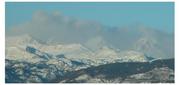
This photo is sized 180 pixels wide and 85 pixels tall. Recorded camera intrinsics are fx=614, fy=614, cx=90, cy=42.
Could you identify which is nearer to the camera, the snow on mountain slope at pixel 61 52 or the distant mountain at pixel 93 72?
the distant mountain at pixel 93 72

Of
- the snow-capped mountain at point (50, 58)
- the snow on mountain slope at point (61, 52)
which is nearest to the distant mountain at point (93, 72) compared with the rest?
the snow-capped mountain at point (50, 58)

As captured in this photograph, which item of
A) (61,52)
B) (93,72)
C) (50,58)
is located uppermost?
(61,52)

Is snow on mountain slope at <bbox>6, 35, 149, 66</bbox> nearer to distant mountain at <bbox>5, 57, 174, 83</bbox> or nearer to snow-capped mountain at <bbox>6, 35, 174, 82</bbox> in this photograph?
snow-capped mountain at <bbox>6, 35, 174, 82</bbox>

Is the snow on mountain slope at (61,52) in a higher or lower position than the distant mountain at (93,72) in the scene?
higher

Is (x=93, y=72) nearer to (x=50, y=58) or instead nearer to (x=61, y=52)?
(x=61, y=52)

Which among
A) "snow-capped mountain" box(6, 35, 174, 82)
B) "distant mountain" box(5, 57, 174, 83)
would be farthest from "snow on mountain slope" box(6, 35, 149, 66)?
"distant mountain" box(5, 57, 174, 83)

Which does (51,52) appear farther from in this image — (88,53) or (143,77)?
(143,77)

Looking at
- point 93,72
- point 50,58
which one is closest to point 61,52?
point 50,58

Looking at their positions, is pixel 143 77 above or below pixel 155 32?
below

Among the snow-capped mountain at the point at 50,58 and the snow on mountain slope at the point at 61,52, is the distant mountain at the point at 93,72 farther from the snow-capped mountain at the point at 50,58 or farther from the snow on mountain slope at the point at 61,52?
the snow on mountain slope at the point at 61,52

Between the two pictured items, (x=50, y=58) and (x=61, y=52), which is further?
(x=50, y=58)
